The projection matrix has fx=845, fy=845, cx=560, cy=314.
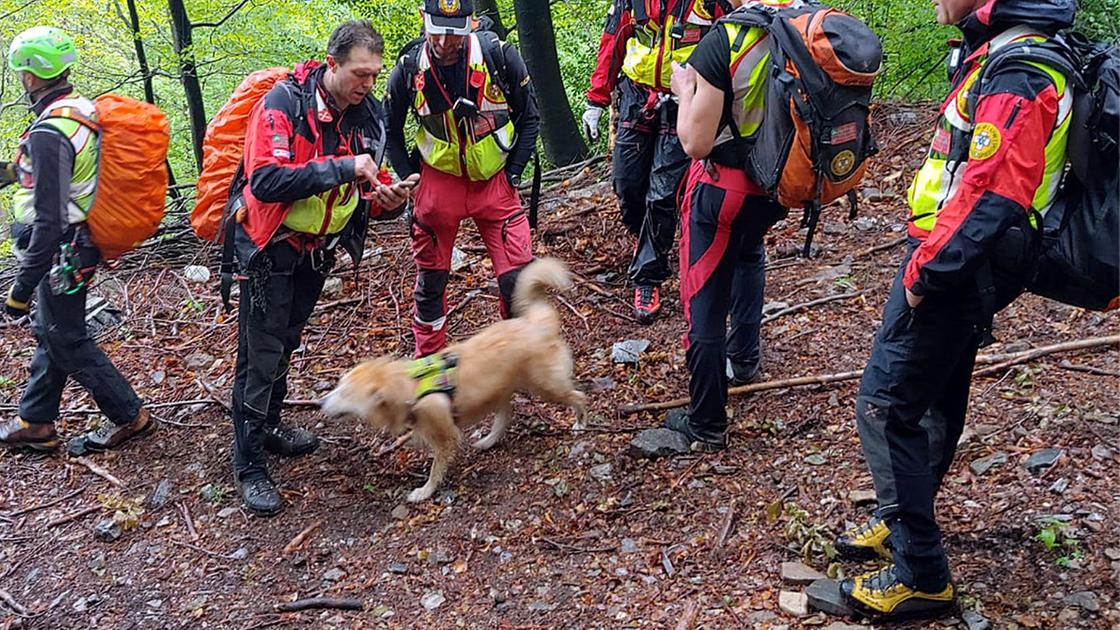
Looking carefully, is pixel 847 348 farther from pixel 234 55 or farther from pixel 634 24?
pixel 234 55

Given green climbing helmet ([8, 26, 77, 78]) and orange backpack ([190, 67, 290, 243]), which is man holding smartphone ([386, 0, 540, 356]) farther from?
green climbing helmet ([8, 26, 77, 78])

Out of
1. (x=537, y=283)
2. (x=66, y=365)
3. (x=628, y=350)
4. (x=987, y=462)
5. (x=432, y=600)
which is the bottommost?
(x=432, y=600)

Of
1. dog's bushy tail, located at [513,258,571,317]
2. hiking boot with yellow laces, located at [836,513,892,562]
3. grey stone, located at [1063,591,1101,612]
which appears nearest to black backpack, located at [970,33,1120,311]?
grey stone, located at [1063,591,1101,612]

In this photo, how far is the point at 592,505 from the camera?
496 centimetres

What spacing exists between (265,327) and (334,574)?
150cm

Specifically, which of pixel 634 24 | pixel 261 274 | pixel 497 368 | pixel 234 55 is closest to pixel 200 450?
pixel 261 274

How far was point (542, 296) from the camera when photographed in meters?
5.41

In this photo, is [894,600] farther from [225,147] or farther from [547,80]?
[547,80]

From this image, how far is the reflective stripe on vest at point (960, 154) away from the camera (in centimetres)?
296

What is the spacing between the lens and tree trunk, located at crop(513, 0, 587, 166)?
9.64m

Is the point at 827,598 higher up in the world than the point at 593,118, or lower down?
lower down

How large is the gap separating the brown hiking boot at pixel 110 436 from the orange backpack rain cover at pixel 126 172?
1361 mm

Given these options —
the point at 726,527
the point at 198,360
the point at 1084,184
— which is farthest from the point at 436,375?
the point at 198,360

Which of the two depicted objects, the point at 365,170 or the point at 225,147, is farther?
the point at 225,147
